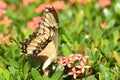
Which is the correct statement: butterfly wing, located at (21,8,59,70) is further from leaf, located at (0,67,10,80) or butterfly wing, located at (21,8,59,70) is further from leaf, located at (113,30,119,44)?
leaf, located at (113,30,119,44)

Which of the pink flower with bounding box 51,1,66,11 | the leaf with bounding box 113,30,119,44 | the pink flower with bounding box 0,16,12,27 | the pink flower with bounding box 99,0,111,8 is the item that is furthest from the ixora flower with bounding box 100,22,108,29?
the pink flower with bounding box 0,16,12,27

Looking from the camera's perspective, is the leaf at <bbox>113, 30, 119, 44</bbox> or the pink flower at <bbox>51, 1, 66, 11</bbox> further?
the pink flower at <bbox>51, 1, 66, 11</bbox>

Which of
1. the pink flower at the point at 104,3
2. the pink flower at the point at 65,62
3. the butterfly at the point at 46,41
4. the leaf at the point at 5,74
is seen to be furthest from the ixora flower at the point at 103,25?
the leaf at the point at 5,74

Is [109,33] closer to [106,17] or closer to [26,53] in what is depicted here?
[106,17]

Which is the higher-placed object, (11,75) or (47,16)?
(47,16)

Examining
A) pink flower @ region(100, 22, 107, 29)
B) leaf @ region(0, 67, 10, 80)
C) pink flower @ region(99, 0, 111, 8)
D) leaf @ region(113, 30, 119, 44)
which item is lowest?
leaf @ region(0, 67, 10, 80)

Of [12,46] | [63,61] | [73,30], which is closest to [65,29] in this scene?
[73,30]

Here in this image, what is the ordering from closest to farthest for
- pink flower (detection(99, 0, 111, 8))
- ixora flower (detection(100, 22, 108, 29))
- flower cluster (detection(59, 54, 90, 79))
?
flower cluster (detection(59, 54, 90, 79)), ixora flower (detection(100, 22, 108, 29)), pink flower (detection(99, 0, 111, 8))

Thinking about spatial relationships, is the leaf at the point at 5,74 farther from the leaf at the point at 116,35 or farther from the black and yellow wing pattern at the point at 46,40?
the leaf at the point at 116,35
